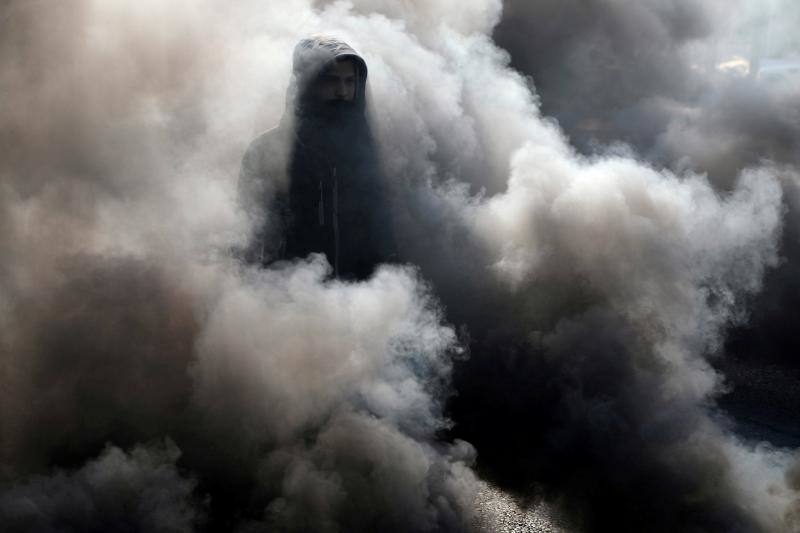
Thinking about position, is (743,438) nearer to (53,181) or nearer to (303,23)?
(303,23)

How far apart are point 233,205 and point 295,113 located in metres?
1.08

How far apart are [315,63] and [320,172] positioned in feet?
2.57

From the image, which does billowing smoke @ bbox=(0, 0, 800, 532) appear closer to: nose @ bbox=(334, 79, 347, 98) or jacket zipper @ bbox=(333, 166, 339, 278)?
jacket zipper @ bbox=(333, 166, 339, 278)

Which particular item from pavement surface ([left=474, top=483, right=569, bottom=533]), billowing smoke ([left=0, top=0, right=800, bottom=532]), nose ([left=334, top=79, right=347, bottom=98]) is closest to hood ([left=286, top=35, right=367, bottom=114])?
nose ([left=334, top=79, right=347, bottom=98])

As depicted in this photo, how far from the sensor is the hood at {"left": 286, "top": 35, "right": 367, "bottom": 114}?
5453 mm

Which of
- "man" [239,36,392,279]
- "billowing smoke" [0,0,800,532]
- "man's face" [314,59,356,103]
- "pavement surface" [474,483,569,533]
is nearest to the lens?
"billowing smoke" [0,0,800,532]

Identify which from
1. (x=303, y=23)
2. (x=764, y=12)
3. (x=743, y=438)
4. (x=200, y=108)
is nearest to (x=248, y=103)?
(x=200, y=108)

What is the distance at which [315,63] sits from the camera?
547 centimetres

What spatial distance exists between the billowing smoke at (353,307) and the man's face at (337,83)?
3.17 feet

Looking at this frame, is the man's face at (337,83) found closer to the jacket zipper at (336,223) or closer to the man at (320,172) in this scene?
the man at (320,172)

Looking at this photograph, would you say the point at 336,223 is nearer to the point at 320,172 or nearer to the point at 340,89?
the point at 320,172

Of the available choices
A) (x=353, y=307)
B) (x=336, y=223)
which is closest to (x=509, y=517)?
(x=353, y=307)

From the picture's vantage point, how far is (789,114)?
1045 centimetres

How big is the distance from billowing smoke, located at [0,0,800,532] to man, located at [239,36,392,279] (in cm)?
25
